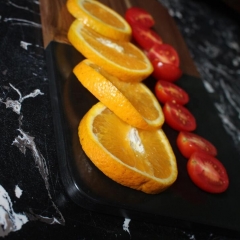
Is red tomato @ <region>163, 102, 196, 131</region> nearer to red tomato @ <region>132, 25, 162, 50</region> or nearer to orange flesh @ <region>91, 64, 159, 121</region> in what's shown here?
orange flesh @ <region>91, 64, 159, 121</region>

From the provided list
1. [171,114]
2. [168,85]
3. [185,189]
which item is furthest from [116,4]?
[185,189]

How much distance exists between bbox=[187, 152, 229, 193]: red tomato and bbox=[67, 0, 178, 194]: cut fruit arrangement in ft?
0.28

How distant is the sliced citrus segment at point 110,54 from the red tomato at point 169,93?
104mm

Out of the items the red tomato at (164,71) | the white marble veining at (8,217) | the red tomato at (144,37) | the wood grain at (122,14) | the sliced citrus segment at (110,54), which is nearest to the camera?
the white marble veining at (8,217)

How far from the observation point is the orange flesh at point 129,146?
1.14 metres

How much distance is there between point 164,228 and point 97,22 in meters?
0.86

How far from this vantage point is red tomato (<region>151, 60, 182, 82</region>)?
1.67 metres

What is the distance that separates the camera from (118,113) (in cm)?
125

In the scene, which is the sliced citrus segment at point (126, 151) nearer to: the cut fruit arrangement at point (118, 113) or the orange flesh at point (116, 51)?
the cut fruit arrangement at point (118, 113)

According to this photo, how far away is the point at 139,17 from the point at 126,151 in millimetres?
953

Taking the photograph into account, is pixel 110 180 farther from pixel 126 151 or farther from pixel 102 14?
pixel 102 14

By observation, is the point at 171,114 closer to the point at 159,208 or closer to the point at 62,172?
the point at 159,208

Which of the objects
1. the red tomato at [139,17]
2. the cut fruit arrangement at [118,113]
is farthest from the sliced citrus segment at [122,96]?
the red tomato at [139,17]

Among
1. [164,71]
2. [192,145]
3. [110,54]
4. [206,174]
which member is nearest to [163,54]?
[164,71]
